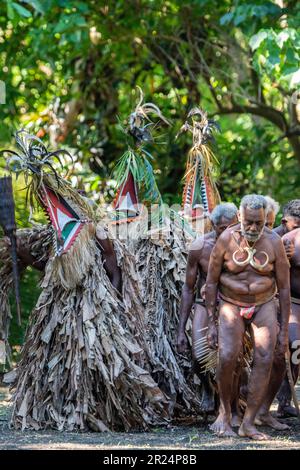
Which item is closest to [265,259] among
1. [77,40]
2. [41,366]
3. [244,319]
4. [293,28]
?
[244,319]

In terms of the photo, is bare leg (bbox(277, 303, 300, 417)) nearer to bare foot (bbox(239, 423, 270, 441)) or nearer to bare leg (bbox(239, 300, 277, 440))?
bare leg (bbox(239, 300, 277, 440))

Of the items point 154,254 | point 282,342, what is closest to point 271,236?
point 282,342

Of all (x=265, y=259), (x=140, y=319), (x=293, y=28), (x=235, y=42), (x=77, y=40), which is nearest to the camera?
(x=265, y=259)

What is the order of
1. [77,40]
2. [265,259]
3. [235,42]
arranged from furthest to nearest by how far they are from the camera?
[235,42] < [77,40] < [265,259]

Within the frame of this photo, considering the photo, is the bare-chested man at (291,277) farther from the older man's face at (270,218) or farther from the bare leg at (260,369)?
the bare leg at (260,369)

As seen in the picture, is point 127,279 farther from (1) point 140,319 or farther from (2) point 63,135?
(2) point 63,135

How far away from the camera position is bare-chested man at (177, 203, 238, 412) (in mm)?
7426

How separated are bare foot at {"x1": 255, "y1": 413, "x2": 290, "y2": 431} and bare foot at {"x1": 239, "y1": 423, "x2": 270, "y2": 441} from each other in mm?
547

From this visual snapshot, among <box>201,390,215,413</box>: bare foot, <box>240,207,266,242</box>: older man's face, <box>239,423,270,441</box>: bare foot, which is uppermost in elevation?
<box>240,207,266,242</box>: older man's face

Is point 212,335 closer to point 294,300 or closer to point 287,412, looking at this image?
point 294,300

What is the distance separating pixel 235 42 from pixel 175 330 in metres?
6.97

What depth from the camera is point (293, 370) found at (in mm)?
7883

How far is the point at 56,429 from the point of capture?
6922mm

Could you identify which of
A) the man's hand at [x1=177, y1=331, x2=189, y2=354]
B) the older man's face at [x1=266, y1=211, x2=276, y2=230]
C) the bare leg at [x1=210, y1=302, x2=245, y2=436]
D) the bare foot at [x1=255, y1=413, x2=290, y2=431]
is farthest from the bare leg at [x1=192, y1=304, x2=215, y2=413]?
the older man's face at [x1=266, y1=211, x2=276, y2=230]
